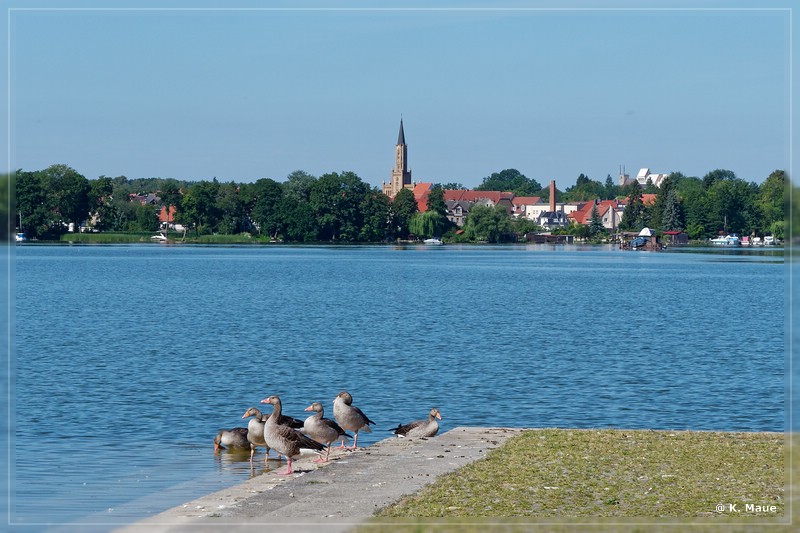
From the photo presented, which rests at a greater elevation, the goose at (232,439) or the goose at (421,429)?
the goose at (421,429)

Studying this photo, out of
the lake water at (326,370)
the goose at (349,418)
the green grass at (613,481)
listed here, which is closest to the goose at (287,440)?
the lake water at (326,370)

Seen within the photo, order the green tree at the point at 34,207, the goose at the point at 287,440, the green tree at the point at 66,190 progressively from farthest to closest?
the green tree at the point at 66,190 < the green tree at the point at 34,207 < the goose at the point at 287,440

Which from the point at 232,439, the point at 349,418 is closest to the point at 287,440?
the point at 349,418

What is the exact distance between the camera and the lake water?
1941 centimetres

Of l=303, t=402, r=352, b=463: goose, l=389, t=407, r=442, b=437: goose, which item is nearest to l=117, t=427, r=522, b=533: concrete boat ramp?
l=303, t=402, r=352, b=463: goose

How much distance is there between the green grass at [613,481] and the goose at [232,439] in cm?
515

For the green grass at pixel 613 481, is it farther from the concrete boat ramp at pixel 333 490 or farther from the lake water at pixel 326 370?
the lake water at pixel 326 370

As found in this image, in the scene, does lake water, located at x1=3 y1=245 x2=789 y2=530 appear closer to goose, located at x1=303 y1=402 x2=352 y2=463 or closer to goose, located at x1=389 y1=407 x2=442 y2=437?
goose, located at x1=303 y1=402 x2=352 y2=463

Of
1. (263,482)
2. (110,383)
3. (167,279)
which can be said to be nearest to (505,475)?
(263,482)

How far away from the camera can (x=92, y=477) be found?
18.1 meters

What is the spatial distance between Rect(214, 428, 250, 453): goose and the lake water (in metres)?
0.38

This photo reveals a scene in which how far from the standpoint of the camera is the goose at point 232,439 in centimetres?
2042

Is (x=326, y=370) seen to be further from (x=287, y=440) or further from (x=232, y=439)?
(x=287, y=440)

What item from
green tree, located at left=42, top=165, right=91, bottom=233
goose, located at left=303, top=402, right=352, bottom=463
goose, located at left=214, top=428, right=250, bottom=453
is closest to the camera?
goose, located at left=303, top=402, right=352, bottom=463
